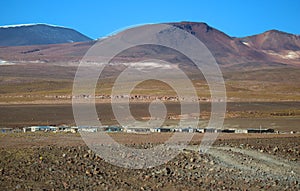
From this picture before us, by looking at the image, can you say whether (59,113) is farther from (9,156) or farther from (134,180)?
(134,180)

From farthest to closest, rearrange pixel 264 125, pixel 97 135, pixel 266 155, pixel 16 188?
pixel 264 125 < pixel 97 135 < pixel 266 155 < pixel 16 188

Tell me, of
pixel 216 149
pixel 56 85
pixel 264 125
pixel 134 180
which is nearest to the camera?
pixel 134 180

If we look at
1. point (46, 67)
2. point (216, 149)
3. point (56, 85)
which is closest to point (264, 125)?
point (216, 149)

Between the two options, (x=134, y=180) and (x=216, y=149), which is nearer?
(x=134, y=180)

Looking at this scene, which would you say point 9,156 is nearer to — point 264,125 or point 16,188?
point 16,188

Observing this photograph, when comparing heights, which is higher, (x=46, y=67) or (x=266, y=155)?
(x=46, y=67)

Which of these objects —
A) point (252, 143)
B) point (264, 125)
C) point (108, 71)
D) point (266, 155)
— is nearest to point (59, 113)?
point (264, 125)
